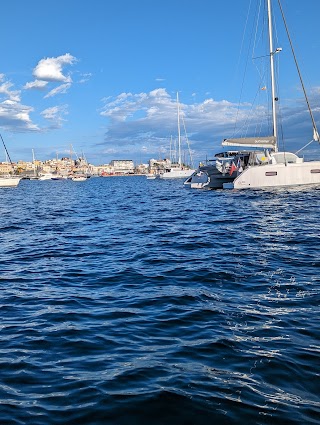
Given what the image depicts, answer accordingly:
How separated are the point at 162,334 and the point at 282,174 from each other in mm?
28729

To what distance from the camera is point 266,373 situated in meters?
4.15

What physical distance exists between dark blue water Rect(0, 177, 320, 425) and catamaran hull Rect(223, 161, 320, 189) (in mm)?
21066

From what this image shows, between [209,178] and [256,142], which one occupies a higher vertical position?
[256,142]

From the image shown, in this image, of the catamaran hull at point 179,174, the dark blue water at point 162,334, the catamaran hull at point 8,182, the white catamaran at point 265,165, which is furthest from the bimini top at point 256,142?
the catamaran hull at point 179,174

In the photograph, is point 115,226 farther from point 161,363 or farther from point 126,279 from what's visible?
point 161,363

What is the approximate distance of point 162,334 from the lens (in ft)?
17.3

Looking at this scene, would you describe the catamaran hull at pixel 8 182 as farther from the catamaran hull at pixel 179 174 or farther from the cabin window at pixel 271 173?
the cabin window at pixel 271 173

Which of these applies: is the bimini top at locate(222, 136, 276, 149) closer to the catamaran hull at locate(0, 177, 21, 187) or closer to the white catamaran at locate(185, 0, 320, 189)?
the white catamaran at locate(185, 0, 320, 189)

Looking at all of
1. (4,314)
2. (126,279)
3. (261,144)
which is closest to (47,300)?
(4,314)

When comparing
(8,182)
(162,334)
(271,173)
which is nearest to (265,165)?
(271,173)

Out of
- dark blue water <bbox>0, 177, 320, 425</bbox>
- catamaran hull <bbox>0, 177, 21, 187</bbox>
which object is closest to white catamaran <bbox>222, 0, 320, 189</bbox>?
dark blue water <bbox>0, 177, 320, 425</bbox>

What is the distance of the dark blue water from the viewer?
3.59 metres

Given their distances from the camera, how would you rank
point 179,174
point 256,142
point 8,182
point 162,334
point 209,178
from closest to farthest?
point 162,334, point 256,142, point 209,178, point 8,182, point 179,174

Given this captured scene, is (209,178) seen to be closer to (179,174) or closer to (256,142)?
(256,142)
